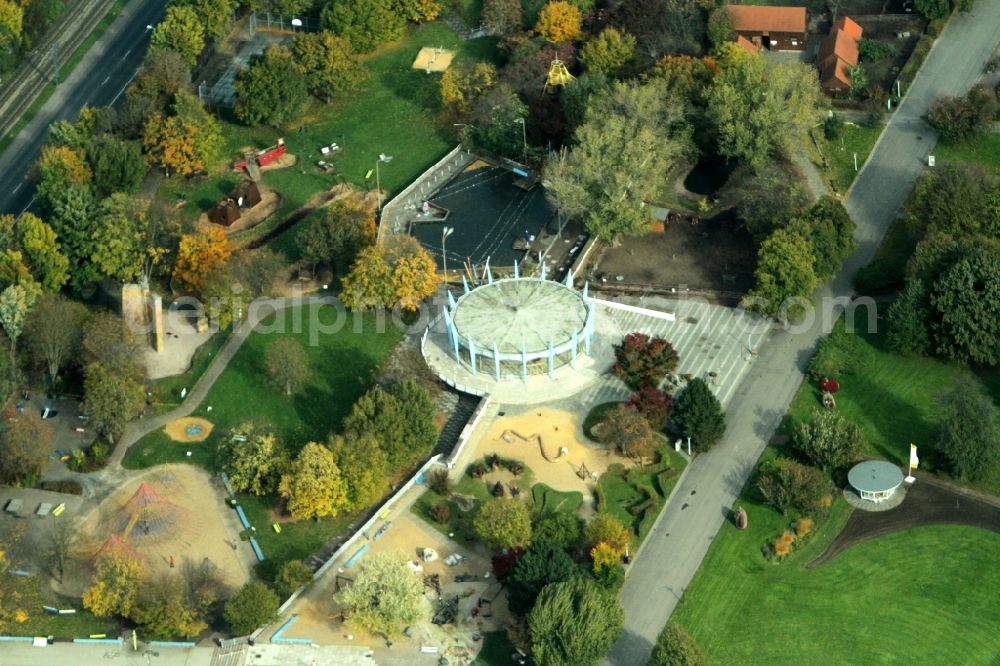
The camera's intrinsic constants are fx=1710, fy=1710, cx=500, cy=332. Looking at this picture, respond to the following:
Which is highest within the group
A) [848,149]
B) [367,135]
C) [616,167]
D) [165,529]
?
[616,167]

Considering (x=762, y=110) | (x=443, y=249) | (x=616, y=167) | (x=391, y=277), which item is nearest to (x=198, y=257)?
(x=391, y=277)

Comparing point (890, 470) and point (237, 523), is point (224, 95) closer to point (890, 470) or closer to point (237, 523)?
point (237, 523)

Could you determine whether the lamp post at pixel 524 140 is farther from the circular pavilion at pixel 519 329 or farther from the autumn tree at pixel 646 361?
the autumn tree at pixel 646 361

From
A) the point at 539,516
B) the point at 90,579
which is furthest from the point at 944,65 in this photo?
the point at 90,579

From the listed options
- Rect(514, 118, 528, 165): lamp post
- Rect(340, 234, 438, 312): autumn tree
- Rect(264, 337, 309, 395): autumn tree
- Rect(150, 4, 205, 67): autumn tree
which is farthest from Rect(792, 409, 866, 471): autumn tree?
Rect(150, 4, 205, 67): autumn tree

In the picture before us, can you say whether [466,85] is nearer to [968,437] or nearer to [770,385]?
[770,385]
